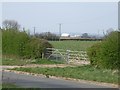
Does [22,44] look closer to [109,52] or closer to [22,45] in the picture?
[22,45]

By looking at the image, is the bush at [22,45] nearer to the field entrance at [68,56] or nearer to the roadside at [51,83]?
the field entrance at [68,56]

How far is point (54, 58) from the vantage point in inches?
1337

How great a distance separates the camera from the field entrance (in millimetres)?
29984

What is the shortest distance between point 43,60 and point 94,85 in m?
15.6

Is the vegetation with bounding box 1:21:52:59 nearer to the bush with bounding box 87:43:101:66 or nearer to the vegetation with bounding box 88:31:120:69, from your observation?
the bush with bounding box 87:43:101:66

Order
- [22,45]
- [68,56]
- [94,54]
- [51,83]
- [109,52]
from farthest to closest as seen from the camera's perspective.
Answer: [22,45]
[68,56]
[94,54]
[109,52]
[51,83]

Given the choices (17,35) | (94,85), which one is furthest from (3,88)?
(17,35)

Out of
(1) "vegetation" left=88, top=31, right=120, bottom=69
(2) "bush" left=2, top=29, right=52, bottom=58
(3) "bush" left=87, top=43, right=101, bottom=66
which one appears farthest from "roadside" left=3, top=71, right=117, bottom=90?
(2) "bush" left=2, top=29, right=52, bottom=58

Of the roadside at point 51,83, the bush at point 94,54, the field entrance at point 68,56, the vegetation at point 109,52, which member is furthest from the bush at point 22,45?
the roadside at point 51,83

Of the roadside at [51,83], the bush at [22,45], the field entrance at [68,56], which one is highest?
the bush at [22,45]

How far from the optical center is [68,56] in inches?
1244

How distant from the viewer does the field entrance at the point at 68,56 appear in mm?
29984

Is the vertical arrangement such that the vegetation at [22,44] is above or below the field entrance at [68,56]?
above

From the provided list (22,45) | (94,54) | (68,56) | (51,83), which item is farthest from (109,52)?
(22,45)
